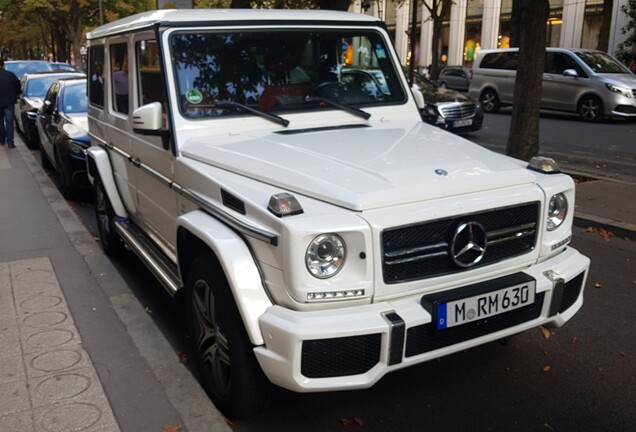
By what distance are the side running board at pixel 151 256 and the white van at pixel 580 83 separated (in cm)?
1463

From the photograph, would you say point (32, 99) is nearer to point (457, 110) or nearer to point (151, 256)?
point (457, 110)

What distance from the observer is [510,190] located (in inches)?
130

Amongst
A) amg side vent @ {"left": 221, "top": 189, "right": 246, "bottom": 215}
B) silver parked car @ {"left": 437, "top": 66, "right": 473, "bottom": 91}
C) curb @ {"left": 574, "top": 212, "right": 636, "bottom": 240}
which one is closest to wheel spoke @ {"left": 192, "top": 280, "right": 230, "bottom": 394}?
amg side vent @ {"left": 221, "top": 189, "right": 246, "bottom": 215}

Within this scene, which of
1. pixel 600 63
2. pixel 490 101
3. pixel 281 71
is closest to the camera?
pixel 281 71

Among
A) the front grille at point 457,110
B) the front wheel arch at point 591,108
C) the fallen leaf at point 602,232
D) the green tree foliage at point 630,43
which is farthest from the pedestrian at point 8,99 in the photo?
the green tree foliage at point 630,43

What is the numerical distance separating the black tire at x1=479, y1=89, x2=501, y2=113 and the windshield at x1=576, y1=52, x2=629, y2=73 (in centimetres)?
271

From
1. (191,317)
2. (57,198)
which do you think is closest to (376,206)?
(191,317)

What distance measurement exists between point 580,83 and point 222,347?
16344 mm

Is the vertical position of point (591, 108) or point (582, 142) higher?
point (591, 108)

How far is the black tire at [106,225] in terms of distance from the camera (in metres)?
5.88

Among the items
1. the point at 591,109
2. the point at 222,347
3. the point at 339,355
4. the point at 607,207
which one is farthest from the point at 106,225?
the point at 591,109

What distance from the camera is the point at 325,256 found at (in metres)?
2.83

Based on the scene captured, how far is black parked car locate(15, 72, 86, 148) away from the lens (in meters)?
14.0

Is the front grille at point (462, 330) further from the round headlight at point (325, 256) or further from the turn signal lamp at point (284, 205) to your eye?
the turn signal lamp at point (284, 205)
